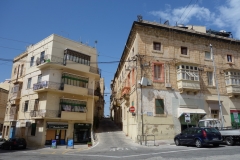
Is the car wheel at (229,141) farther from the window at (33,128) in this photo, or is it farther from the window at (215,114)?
the window at (33,128)

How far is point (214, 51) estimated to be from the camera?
25016 millimetres

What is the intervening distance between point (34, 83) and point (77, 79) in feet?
18.4

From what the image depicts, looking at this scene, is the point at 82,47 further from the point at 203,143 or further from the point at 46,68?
the point at 203,143

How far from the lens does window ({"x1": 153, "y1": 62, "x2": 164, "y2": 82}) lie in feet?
72.3

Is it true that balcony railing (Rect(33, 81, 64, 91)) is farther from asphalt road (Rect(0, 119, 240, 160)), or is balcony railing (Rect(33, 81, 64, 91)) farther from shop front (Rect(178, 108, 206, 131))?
shop front (Rect(178, 108, 206, 131))

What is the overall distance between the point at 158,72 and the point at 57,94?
12411 millimetres

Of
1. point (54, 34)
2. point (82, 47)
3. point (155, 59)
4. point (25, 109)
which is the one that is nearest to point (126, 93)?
point (155, 59)

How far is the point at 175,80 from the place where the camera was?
73.6 feet

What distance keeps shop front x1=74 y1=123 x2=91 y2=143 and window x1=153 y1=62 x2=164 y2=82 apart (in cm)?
1088

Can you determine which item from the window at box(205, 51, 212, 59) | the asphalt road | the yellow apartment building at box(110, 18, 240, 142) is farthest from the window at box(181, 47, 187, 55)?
the asphalt road

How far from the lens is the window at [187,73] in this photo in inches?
868

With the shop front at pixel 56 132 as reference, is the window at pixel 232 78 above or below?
above

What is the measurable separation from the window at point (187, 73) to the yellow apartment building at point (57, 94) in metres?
11.3

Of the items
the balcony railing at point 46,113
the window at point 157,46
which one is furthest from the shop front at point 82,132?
the window at point 157,46
